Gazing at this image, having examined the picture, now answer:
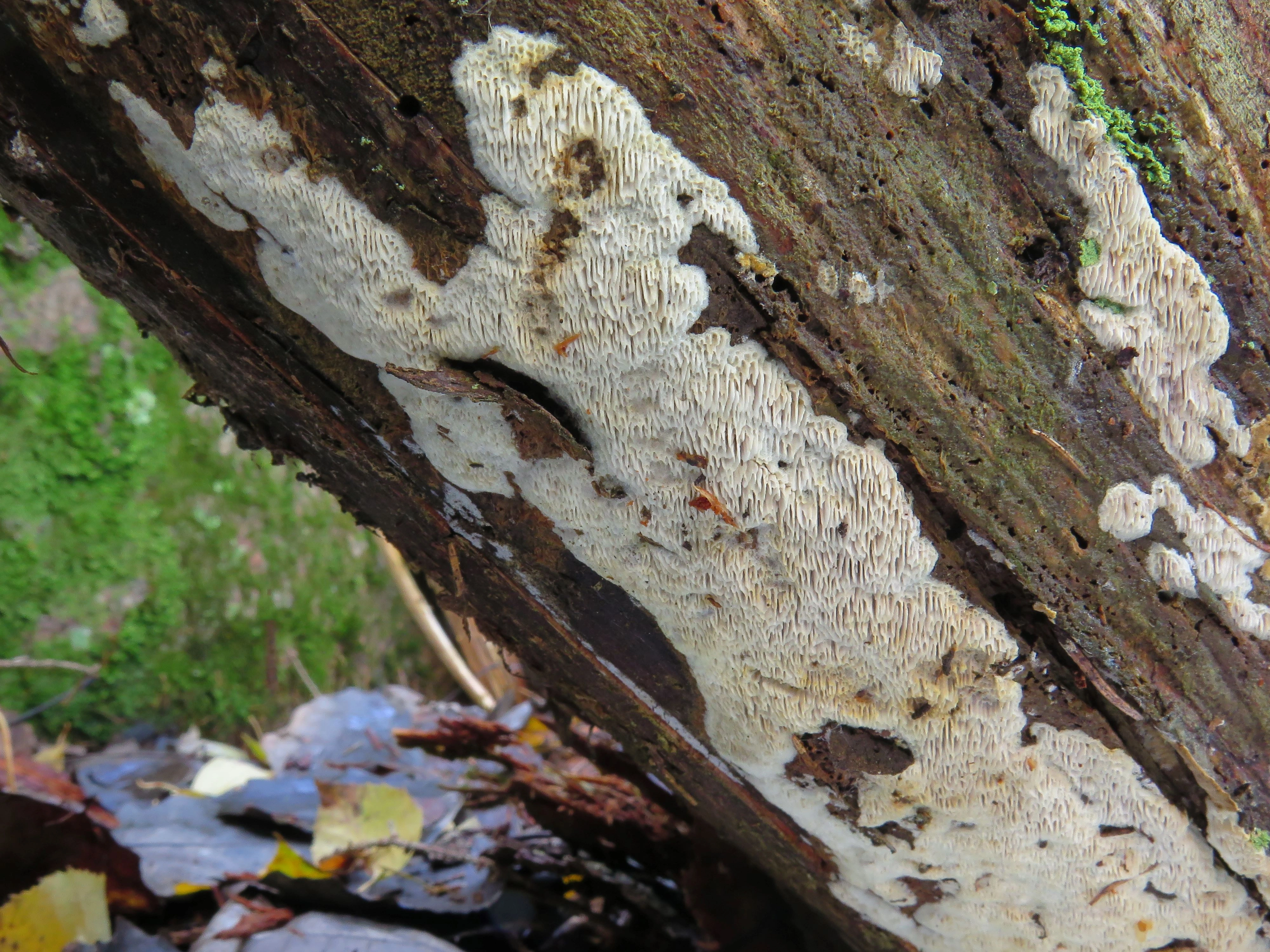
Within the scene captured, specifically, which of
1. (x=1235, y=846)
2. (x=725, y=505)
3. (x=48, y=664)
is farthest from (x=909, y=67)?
(x=48, y=664)

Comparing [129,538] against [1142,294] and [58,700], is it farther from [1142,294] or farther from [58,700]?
[1142,294]

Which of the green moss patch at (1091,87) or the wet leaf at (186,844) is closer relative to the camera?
the green moss patch at (1091,87)

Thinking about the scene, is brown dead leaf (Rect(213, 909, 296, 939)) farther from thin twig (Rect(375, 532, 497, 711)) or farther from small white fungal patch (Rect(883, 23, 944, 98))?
thin twig (Rect(375, 532, 497, 711))

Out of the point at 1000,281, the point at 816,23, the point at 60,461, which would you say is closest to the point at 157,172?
the point at 816,23

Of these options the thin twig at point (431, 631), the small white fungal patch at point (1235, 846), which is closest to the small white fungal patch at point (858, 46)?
the small white fungal patch at point (1235, 846)

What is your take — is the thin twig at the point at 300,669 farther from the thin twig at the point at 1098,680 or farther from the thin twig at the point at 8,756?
the thin twig at the point at 1098,680

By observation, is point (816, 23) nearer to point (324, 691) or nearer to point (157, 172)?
point (157, 172)

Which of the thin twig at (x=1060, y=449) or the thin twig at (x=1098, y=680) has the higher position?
the thin twig at (x=1060, y=449)
